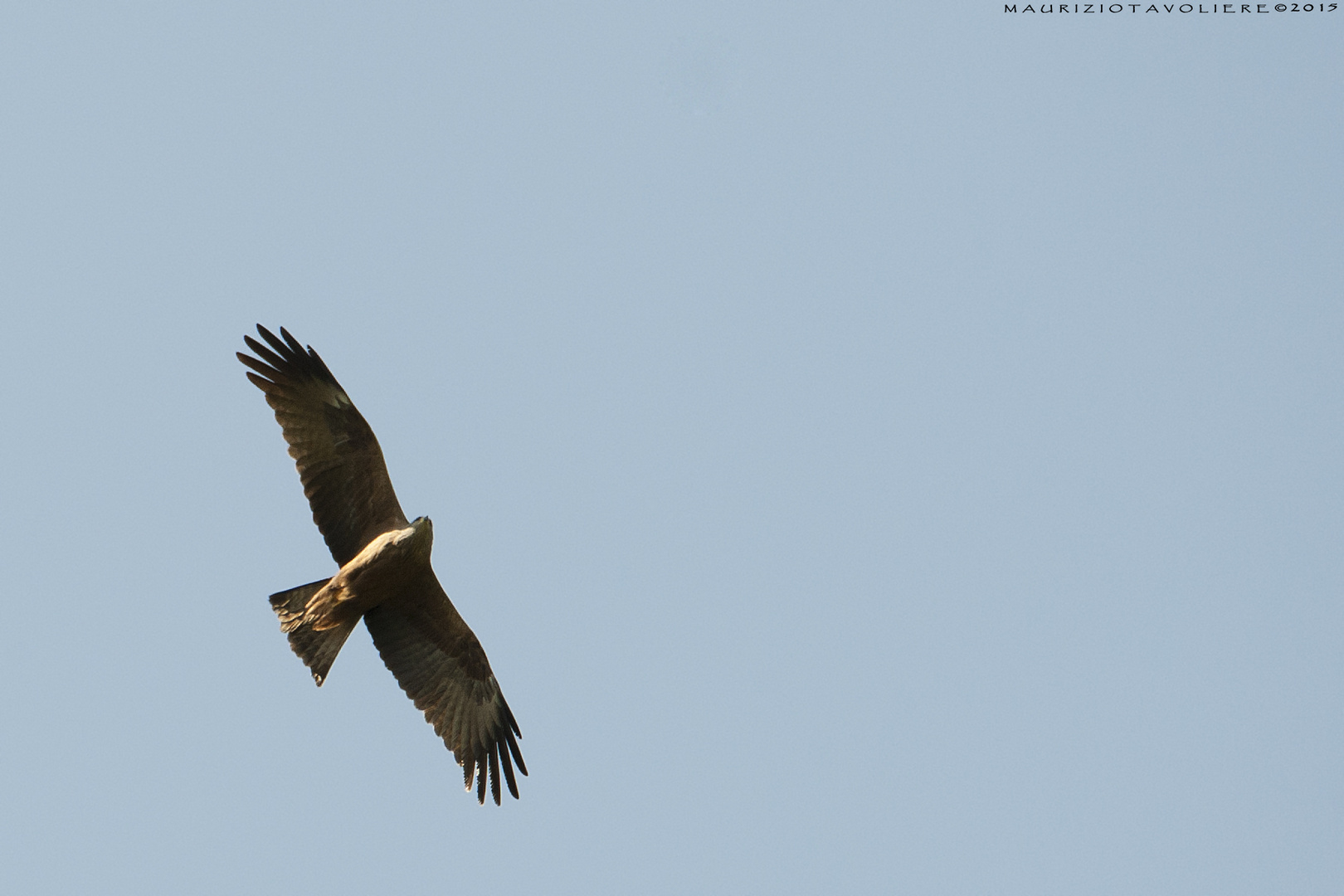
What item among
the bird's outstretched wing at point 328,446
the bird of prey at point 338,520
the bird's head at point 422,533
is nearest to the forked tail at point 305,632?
the bird of prey at point 338,520

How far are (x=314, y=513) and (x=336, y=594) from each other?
2.27 feet

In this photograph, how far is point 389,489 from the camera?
10.4 m

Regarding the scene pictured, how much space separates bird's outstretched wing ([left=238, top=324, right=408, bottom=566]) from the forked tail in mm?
416

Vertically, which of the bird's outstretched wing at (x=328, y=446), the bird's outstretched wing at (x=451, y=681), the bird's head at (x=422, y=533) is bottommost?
the bird's outstretched wing at (x=451, y=681)

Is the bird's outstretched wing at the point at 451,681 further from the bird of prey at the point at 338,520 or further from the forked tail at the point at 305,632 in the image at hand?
the forked tail at the point at 305,632

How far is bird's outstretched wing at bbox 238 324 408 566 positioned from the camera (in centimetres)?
1026

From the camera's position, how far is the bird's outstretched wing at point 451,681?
10.9 meters

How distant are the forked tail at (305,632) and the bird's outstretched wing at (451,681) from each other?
62cm

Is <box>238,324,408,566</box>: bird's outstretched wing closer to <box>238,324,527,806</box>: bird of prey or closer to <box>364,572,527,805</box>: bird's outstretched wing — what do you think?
<box>238,324,527,806</box>: bird of prey

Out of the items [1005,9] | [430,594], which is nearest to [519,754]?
[430,594]

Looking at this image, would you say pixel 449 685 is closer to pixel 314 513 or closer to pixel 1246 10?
pixel 314 513

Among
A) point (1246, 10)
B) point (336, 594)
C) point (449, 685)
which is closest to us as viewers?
point (336, 594)

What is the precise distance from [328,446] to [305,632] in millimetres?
1518

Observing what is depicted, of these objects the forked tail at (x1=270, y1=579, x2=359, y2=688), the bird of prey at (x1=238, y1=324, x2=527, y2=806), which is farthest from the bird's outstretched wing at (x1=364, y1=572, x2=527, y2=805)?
the forked tail at (x1=270, y1=579, x2=359, y2=688)
